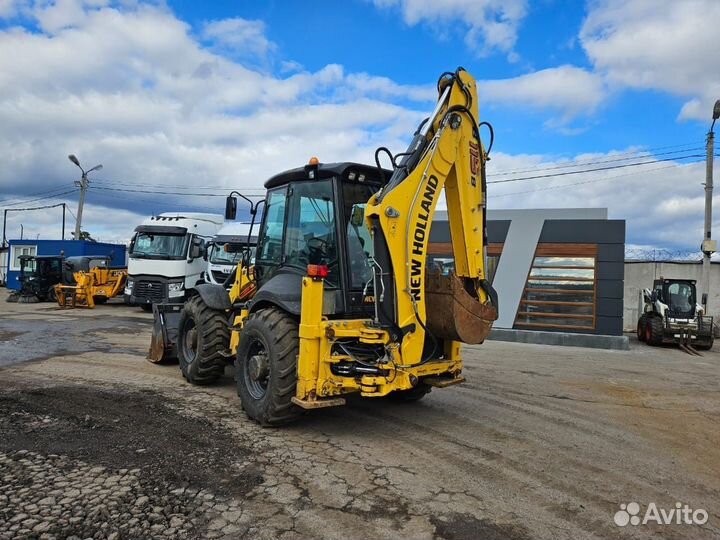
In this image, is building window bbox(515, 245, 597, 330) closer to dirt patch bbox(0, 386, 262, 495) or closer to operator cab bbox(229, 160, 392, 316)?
operator cab bbox(229, 160, 392, 316)

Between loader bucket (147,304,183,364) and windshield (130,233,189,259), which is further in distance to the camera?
windshield (130,233,189,259)

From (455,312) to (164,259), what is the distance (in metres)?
14.1

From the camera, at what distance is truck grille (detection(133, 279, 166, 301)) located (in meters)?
16.7

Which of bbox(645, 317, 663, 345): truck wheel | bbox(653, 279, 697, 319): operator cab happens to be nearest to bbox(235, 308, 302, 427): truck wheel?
bbox(645, 317, 663, 345): truck wheel

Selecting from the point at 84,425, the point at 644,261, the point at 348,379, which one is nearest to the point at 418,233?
the point at 348,379

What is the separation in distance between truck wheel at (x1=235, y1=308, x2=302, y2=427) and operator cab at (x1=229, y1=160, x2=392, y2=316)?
21 centimetres

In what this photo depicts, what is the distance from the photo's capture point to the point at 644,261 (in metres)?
19.2

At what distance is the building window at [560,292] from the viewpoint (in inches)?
561

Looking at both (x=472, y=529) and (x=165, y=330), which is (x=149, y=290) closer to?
(x=165, y=330)

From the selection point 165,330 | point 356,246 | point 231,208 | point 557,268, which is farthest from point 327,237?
point 557,268

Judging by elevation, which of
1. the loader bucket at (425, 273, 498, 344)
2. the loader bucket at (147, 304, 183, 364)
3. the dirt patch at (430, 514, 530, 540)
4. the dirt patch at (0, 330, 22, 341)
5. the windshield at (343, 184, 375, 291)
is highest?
the windshield at (343, 184, 375, 291)

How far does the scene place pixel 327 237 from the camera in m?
5.29

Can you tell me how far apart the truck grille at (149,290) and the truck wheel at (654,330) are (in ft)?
48.9

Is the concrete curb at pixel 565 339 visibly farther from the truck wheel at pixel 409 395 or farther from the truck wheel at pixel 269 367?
the truck wheel at pixel 269 367
